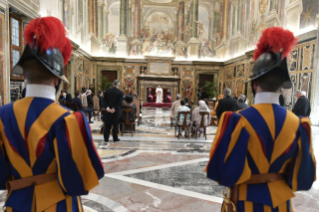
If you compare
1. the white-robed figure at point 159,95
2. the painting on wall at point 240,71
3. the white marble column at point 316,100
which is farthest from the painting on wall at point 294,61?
the white-robed figure at point 159,95

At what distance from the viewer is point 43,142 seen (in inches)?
44.0

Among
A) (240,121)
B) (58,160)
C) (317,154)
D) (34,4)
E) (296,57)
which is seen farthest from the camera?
(296,57)

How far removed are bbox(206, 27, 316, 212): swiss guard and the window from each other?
301 inches

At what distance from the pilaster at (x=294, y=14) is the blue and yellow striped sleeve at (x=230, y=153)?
1170cm

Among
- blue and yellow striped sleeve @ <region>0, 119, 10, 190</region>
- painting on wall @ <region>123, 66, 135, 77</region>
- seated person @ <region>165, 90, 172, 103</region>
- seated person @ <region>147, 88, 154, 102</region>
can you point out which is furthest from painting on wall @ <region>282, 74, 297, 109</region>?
painting on wall @ <region>123, 66, 135, 77</region>

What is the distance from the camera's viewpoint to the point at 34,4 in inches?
305

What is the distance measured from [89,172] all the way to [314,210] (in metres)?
2.92

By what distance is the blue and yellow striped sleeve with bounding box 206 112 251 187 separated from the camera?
1.20 metres

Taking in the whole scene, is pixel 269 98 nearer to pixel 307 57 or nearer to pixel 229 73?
pixel 307 57

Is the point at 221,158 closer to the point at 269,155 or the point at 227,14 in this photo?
the point at 269,155

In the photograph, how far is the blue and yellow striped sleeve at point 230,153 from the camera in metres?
1.20

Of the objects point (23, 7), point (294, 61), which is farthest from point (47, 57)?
point (294, 61)

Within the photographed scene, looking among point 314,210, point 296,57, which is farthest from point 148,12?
point 314,210

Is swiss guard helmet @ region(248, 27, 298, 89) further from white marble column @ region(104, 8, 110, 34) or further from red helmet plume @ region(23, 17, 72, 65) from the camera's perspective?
white marble column @ region(104, 8, 110, 34)
